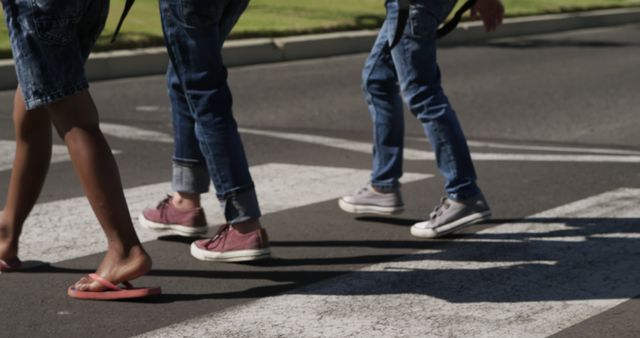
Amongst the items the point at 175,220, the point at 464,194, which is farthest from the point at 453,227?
the point at 175,220

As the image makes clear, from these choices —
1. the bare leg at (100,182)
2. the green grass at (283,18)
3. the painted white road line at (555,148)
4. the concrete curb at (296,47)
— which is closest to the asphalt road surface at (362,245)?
the painted white road line at (555,148)

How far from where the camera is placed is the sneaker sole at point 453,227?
5305 millimetres

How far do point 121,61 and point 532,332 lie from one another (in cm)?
866

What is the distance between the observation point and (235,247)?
15.8 ft

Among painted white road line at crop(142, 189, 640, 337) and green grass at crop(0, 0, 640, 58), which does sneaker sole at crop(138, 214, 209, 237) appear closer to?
painted white road line at crop(142, 189, 640, 337)

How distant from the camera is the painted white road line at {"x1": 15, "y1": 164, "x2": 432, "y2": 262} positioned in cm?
510

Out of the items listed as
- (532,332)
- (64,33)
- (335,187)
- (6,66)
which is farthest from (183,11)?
(6,66)

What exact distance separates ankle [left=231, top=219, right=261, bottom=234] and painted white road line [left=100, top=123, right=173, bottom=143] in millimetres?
3374

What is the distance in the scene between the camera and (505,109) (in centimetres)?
1026

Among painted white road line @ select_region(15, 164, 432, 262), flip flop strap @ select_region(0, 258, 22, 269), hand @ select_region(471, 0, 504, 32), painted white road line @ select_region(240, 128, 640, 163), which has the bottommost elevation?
painted white road line @ select_region(240, 128, 640, 163)

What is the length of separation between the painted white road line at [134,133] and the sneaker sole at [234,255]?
3294 mm

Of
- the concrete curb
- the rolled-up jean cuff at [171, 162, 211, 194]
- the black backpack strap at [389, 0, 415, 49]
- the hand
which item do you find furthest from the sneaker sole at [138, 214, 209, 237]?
the concrete curb

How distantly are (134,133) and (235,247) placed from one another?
12.3 ft

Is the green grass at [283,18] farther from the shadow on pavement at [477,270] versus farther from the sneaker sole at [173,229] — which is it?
the shadow on pavement at [477,270]
